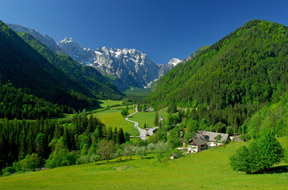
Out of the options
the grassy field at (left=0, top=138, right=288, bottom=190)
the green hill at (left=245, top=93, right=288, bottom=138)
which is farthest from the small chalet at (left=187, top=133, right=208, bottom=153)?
the green hill at (left=245, top=93, right=288, bottom=138)

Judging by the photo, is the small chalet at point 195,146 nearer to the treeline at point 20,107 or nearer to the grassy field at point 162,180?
the grassy field at point 162,180

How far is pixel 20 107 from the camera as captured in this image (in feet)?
521

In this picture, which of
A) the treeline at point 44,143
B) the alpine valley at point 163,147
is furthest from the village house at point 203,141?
the treeline at point 44,143

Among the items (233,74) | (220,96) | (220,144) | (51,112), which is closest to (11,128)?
(51,112)

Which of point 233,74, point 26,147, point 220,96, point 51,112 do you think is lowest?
point 26,147

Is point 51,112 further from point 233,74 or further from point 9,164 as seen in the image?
point 233,74

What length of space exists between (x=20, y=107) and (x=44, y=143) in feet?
312

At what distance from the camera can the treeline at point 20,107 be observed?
146 m

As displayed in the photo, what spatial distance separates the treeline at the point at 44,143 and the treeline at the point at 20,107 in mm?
59605

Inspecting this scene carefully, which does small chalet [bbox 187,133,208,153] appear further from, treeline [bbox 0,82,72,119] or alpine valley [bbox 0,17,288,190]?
treeline [bbox 0,82,72,119]

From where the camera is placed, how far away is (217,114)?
431ft

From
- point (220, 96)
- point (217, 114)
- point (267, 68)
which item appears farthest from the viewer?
point (267, 68)

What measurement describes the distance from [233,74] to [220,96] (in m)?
48.1

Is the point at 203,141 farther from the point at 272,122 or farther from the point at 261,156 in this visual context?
the point at 261,156
